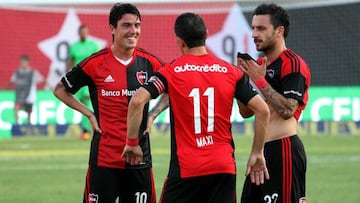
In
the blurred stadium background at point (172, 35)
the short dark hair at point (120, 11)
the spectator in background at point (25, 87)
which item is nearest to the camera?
the short dark hair at point (120, 11)

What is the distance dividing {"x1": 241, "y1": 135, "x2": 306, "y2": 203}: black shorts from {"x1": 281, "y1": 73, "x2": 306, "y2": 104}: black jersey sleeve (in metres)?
0.43

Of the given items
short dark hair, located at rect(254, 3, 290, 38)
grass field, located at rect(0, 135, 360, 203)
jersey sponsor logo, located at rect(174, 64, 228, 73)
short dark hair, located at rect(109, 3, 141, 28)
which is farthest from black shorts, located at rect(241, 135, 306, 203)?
grass field, located at rect(0, 135, 360, 203)

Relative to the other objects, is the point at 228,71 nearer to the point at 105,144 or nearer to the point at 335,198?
the point at 105,144

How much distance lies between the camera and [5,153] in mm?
22141

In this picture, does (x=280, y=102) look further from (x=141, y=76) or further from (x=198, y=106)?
(x=141, y=76)

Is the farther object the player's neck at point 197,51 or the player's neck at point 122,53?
the player's neck at point 122,53

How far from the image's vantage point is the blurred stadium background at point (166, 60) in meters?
20.4

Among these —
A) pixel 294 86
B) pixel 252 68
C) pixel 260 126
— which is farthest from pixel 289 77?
pixel 260 126

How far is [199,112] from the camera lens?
8008 millimetres

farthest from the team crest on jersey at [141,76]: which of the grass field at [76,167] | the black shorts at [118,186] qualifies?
the grass field at [76,167]

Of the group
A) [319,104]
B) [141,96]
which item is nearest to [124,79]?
[141,96]

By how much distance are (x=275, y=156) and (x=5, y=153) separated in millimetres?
13943

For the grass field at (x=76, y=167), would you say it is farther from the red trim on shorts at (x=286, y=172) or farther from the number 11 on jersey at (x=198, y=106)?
the number 11 on jersey at (x=198, y=106)

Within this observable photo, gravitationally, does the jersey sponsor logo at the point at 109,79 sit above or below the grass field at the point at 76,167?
above
